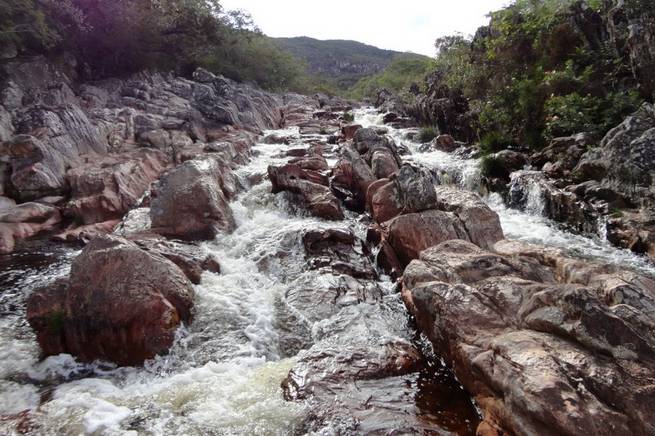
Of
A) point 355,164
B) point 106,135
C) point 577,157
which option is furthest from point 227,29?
point 577,157

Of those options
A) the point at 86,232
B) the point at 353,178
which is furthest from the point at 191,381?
the point at 353,178

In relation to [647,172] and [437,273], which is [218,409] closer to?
[437,273]

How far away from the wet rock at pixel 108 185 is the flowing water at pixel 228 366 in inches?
94.4

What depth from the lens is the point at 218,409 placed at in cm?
466

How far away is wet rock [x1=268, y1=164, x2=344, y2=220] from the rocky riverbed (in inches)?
2.3

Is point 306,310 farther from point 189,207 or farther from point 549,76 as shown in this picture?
point 549,76

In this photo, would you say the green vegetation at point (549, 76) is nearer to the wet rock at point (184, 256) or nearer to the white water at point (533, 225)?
the white water at point (533, 225)

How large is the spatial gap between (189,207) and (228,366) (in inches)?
216

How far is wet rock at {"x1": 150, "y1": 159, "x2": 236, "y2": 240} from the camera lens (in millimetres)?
9836

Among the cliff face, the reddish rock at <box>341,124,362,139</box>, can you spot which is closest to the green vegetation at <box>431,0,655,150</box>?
the reddish rock at <box>341,124,362,139</box>

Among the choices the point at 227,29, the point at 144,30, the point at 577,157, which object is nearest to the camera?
the point at 577,157

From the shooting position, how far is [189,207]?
399 inches

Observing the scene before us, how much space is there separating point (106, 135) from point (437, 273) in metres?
14.6

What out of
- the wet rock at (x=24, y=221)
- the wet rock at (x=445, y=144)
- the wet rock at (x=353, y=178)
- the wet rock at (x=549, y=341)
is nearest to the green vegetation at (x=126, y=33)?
the wet rock at (x=24, y=221)
